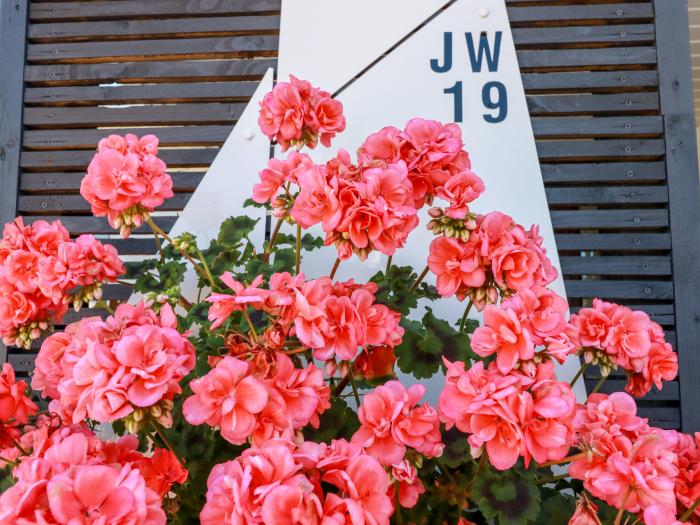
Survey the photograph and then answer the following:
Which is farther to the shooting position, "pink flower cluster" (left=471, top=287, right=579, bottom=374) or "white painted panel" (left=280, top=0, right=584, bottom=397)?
"white painted panel" (left=280, top=0, right=584, bottom=397)

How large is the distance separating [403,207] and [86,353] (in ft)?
1.50

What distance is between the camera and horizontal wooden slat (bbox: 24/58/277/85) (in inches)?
64.5

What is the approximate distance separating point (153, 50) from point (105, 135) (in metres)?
0.26

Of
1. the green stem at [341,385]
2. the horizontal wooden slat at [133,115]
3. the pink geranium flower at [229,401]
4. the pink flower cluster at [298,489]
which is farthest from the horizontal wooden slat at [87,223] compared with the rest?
the pink flower cluster at [298,489]

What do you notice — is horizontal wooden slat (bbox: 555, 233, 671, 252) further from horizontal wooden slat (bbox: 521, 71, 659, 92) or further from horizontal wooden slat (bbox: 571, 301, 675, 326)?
horizontal wooden slat (bbox: 521, 71, 659, 92)

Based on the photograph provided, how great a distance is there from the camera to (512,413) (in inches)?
28.0

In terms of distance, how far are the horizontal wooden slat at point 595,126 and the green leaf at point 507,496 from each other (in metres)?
0.96

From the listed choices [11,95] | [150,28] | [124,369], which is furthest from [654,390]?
[11,95]

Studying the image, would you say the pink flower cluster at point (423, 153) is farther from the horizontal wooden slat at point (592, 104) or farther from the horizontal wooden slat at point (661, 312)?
the horizontal wooden slat at point (661, 312)

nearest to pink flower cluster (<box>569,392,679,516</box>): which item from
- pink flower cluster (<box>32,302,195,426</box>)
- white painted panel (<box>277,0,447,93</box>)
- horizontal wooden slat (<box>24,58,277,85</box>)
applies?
pink flower cluster (<box>32,302,195,426</box>)

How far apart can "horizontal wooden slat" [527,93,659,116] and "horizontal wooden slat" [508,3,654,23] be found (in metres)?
0.20

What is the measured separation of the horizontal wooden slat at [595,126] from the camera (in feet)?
5.10

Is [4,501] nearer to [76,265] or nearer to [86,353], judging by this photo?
[86,353]

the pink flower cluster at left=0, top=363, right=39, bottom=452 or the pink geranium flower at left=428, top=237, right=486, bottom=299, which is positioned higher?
the pink geranium flower at left=428, top=237, right=486, bottom=299
